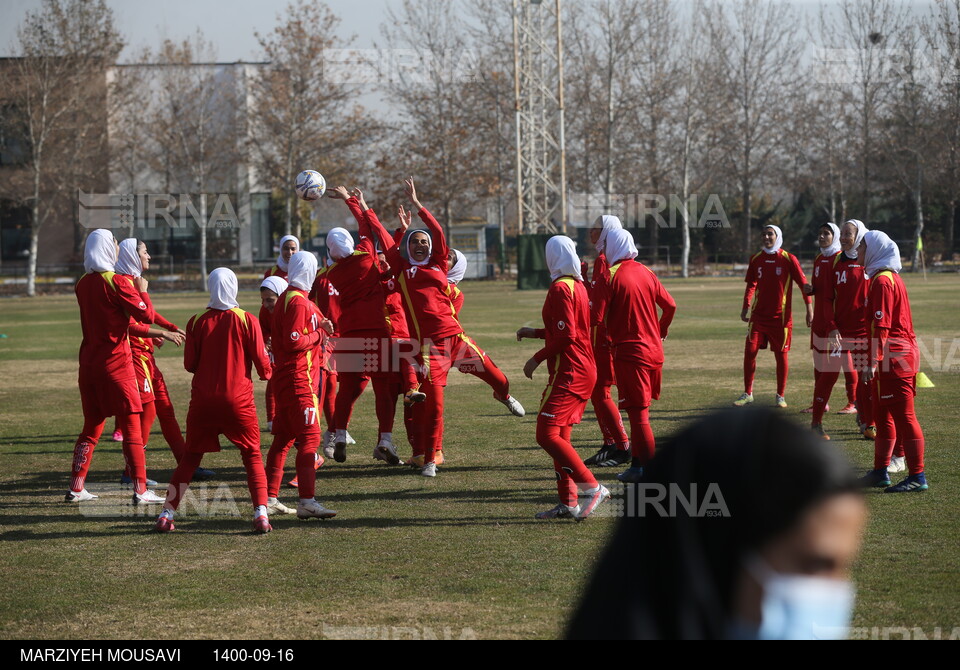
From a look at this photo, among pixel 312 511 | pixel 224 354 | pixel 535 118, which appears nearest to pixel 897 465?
pixel 312 511

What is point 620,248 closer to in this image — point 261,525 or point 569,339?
point 569,339

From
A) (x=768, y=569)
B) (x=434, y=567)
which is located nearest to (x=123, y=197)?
(x=434, y=567)

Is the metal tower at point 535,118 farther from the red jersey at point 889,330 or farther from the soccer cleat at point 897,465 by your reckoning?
the red jersey at point 889,330

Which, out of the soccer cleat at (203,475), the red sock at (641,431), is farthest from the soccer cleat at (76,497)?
the red sock at (641,431)

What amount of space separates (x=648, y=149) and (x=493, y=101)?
29.8ft

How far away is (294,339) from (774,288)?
283 inches

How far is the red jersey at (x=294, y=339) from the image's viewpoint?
25.1 feet

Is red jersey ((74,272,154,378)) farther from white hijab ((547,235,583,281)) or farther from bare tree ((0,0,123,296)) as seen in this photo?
bare tree ((0,0,123,296))

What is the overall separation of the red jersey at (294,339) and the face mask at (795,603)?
632 centimetres

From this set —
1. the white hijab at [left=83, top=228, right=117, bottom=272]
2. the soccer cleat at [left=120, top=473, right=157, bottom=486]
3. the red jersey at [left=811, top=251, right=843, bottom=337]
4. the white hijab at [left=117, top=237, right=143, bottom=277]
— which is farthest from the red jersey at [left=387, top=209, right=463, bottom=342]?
the red jersey at [left=811, top=251, right=843, bottom=337]

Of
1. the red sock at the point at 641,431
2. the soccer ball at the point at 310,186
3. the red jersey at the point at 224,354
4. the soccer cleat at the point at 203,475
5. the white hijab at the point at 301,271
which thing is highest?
the soccer ball at the point at 310,186

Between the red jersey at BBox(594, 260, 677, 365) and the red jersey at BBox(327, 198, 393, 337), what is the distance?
2.58 meters

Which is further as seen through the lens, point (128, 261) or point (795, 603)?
point (128, 261)

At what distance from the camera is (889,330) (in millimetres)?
7871
